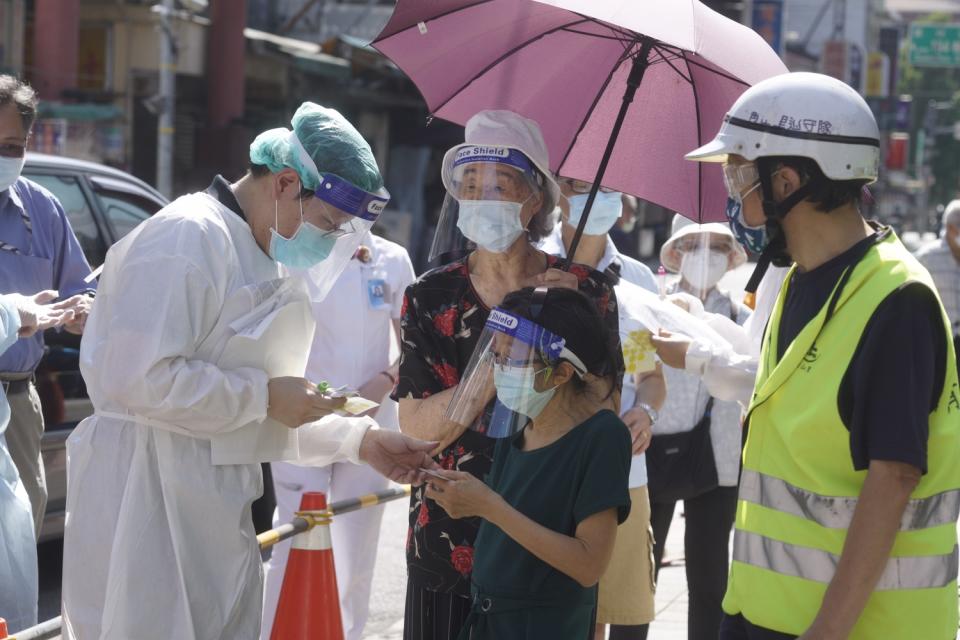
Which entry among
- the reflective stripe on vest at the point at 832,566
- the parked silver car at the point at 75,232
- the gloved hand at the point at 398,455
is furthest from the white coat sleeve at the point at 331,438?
the parked silver car at the point at 75,232

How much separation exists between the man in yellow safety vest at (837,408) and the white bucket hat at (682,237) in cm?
279

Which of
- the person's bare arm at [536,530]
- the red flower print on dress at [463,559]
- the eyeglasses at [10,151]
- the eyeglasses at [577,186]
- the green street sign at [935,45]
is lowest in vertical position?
the red flower print on dress at [463,559]

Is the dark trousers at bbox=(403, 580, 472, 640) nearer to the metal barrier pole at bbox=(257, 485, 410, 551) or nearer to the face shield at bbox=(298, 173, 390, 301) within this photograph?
the metal barrier pole at bbox=(257, 485, 410, 551)

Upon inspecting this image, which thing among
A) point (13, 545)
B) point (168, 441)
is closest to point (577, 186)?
point (168, 441)

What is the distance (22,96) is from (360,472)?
214cm

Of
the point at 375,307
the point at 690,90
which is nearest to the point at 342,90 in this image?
the point at 375,307

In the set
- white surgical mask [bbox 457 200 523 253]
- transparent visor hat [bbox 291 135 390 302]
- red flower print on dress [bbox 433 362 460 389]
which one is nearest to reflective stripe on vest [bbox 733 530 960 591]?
red flower print on dress [bbox 433 362 460 389]

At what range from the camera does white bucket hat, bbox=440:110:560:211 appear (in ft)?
12.7

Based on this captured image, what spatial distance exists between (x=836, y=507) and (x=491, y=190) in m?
1.49

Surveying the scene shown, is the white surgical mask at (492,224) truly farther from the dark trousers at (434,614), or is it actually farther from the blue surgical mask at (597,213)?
the blue surgical mask at (597,213)

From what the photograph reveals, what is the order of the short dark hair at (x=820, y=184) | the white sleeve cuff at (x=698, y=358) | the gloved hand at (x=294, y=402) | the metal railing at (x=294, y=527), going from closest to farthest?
the short dark hair at (x=820, y=184) → the gloved hand at (x=294, y=402) → the metal railing at (x=294, y=527) → the white sleeve cuff at (x=698, y=358)

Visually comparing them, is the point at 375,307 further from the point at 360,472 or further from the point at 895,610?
the point at 895,610

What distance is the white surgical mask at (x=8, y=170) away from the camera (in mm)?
4602

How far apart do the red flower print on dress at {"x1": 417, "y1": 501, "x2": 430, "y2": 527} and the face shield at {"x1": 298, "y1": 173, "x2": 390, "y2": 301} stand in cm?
71
